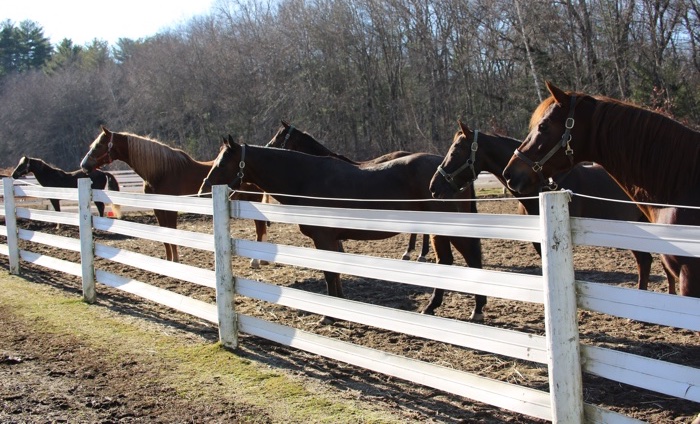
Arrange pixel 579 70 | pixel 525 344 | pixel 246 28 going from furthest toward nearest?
pixel 246 28 < pixel 579 70 < pixel 525 344

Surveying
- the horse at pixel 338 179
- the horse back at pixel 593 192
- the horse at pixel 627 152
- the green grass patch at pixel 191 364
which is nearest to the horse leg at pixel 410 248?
the horse at pixel 338 179

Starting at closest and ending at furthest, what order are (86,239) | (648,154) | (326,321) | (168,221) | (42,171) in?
(648,154) < (326,321) < (86,239) < (168,221) < (42,171)

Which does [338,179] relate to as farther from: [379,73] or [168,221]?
[379,73]

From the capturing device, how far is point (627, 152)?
3.83 metres

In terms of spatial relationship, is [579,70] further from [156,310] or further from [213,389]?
[213,389]

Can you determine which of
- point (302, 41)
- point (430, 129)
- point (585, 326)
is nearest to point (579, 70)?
point (430, 129)

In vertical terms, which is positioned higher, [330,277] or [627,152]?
Result: [627,152]

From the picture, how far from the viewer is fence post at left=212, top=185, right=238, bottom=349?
4.98m

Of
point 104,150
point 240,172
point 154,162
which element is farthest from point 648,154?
point 104,150

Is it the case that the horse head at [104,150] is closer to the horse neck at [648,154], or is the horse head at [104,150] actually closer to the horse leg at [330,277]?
the horse leg at [330,277]

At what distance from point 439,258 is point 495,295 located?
3022 mm

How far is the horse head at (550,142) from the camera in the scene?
4008mm

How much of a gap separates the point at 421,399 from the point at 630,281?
14.3 feet

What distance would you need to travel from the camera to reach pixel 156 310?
6496mm
